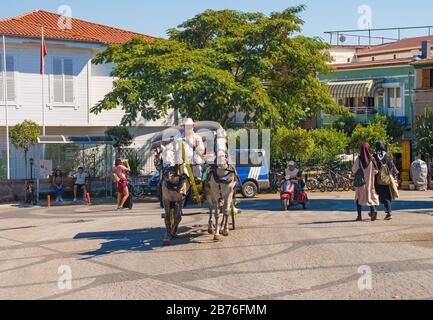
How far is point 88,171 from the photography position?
35.8 meters

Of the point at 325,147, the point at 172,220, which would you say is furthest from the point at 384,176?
the point at 325,147

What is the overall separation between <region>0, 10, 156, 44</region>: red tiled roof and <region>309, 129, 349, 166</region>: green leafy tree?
10655 millimetres

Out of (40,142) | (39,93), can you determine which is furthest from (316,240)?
(39,93)

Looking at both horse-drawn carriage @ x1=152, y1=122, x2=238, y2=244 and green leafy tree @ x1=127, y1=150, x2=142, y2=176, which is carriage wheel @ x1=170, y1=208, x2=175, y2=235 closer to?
horse-drawn carriage @ x1=152, y1=122, x2=238, y2=244

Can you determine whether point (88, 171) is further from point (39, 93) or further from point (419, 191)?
point (419, 191)

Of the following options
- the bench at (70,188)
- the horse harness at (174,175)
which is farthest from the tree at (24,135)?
the horse harness at (174,175)

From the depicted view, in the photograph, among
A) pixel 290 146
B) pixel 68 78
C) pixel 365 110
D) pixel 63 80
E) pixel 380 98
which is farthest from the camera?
pixel 365 110

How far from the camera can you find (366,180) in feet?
61.5

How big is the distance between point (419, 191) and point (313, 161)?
5296 mm

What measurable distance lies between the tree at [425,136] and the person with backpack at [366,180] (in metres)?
21.8

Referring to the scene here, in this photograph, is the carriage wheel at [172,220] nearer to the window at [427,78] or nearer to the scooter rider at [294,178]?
the scooter rider at [294,178]

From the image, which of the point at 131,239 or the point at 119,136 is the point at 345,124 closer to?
the point at 119,136

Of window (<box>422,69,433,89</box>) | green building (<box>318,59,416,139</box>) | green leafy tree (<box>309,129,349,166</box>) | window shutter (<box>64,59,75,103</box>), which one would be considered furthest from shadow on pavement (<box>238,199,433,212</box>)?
green building (<box>318,59,416,139</box>)

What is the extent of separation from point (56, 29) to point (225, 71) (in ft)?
46.8
